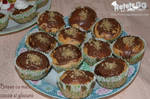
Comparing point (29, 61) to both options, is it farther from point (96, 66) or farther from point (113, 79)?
point (113, 79)

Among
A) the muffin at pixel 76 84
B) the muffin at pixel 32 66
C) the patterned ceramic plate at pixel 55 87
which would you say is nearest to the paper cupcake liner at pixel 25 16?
the muffin at pixel 32 66

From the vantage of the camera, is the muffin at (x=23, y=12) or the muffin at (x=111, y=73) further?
the muffin at (x=23, y=12)

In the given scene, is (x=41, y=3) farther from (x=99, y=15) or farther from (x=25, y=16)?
(x=99, y=15)

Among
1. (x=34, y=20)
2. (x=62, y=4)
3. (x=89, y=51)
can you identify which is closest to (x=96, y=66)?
(x=89, y=51)

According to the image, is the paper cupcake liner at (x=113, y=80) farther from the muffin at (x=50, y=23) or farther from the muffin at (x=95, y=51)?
the muffin at (x=50, y=23)

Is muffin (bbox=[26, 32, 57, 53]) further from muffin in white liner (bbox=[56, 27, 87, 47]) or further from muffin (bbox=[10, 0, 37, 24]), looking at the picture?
muffin (bbox=[10, 0, 37, 24])

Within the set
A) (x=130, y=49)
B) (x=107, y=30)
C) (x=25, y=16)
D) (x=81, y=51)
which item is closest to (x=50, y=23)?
(x=25, y=16)
